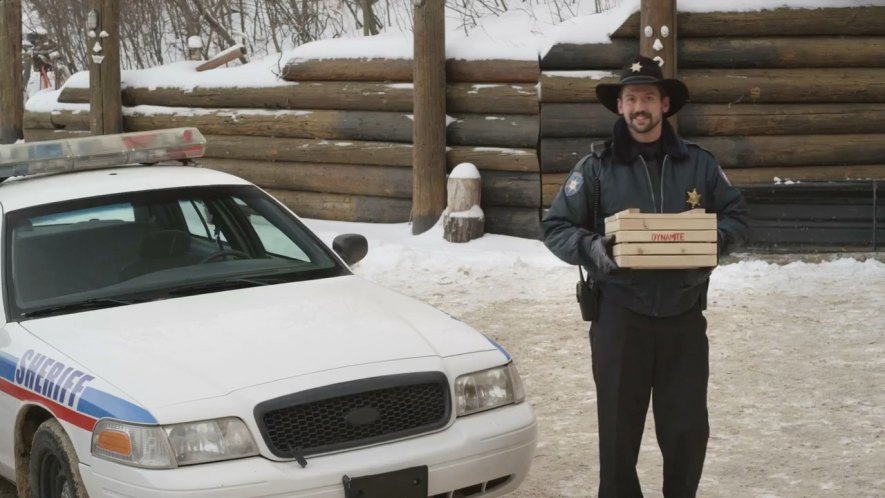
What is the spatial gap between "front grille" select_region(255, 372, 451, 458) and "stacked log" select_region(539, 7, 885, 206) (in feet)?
23.0

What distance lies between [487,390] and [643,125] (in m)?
1.07

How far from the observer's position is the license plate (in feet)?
13.5

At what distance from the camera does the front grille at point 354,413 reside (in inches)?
164

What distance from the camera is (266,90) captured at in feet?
43.3

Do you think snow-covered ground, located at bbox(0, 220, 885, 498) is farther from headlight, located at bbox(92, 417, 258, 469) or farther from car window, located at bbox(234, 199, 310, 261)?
headlight, located at bbox(92, 417, 258, 469)

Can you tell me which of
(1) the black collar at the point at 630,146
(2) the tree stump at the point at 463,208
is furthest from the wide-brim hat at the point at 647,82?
(2) the tree stump at the point at 463,208

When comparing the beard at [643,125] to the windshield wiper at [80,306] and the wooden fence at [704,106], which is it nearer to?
the windshield wiper at [80,306]

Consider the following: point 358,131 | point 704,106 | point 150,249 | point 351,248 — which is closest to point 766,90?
point 704,106

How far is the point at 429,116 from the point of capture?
1148cm

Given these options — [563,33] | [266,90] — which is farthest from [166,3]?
[563,33]

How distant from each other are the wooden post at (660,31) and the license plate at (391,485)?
22.7 feet

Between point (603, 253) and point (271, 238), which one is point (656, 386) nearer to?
point (603, 253)

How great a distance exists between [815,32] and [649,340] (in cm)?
731

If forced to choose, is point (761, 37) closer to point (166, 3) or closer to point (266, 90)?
point (266, 90)
